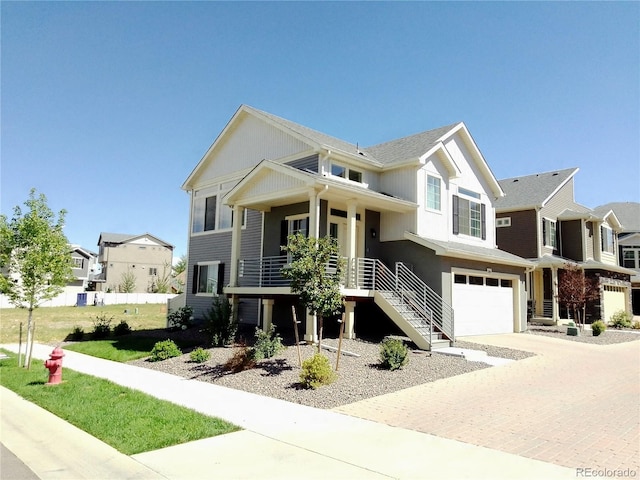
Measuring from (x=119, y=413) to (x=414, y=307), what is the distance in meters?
10.6

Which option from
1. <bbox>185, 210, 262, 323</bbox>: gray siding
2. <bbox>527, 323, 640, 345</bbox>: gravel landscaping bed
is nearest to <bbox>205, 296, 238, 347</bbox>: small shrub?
<bbox>185, 210, 262, 323</bbox>: gray siding

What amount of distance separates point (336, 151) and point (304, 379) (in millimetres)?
9193

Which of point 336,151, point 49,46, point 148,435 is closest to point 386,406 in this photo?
point 148,435

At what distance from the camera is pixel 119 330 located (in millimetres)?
18969

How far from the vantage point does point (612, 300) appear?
94.1 ft

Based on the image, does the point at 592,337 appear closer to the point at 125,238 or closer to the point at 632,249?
the point at 632,249

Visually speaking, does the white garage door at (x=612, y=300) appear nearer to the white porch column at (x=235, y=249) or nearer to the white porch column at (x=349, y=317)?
the white porch column at (x=349, y=317)

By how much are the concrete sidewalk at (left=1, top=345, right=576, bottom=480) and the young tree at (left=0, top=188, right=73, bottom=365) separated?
5.44 metres

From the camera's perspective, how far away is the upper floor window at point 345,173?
662 inches

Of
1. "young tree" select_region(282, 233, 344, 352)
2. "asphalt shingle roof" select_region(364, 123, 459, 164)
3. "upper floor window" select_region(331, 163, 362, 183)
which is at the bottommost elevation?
"young tree" select_region(282, 233, 344, 352)

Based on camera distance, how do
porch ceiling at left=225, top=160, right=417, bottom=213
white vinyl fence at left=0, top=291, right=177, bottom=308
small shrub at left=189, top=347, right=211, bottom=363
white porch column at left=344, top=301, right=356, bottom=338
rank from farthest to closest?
white vinyl fence at left=0, top=291, right=177, bottom=308
white porch column at left=344, top=301, right=356, bottom=338
porch ceiling at left=225, top=160, right=417, bottom=213
small shrub at left=189, top=347, right=211, bottom=363

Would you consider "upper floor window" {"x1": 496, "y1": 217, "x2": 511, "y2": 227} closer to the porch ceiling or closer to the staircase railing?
the porch ceiling

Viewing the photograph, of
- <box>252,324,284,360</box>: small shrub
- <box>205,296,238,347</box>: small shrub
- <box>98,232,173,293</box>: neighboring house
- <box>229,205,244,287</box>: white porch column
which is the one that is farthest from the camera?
<box>98,232,173,293</box>: neighboring house

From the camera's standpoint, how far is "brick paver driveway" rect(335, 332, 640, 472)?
18.9 feet
